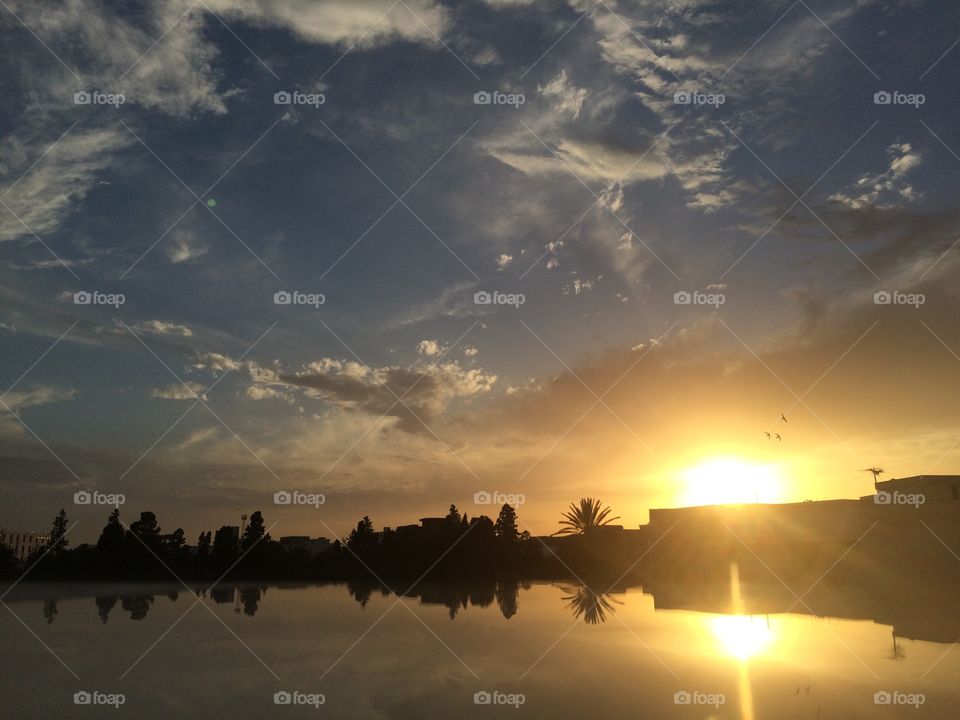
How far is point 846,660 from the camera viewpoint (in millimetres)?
15109

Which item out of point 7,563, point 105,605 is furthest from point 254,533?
point 105,605

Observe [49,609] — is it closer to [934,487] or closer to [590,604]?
[590,604]

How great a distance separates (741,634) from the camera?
751 inches

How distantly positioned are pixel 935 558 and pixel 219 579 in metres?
48.4

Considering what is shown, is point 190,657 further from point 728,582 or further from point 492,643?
point 728,582

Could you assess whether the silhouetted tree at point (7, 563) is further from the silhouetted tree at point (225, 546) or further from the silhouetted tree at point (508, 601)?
the silhouetted tree at point (508, 601)

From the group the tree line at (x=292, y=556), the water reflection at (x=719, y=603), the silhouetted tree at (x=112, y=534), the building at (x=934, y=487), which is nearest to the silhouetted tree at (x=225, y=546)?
the tree line at (x=292, y=556)

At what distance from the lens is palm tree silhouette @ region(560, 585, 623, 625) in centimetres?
2411

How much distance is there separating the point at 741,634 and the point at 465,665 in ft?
31.0

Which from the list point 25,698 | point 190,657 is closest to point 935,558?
point 190,657

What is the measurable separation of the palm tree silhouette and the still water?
1.71ft

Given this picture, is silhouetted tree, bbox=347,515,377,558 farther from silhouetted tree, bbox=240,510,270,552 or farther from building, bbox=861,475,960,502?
building, bbox=861,475,960,502

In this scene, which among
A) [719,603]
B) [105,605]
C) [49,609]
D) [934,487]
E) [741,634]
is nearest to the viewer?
[741,634]

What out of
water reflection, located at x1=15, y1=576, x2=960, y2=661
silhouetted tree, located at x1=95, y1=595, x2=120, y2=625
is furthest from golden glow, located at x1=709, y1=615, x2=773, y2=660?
silhouetted tree, located at x1=95, y1=595, x2=120, y2=625
